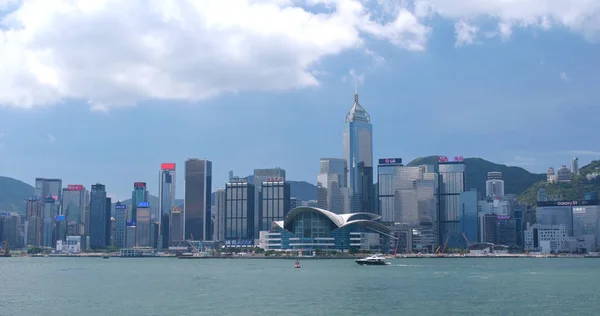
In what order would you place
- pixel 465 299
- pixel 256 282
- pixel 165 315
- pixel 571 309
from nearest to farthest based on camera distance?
pixel 165 315 < pixel 571 309 < pixel 465 299 < pixel 256 282

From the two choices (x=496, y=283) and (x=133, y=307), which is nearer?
(x=133, y=307)

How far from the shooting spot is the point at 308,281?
110 metres

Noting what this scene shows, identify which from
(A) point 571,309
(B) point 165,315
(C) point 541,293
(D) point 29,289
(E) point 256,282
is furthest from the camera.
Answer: (E) point 256,282

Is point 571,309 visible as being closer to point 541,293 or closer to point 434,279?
point 541,293

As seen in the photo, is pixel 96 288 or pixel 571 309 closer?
pixel 571 309

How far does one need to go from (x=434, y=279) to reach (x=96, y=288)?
48.9 metres

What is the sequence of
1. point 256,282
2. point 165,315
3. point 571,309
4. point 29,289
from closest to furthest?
point 165,315 < point 571,309 < point 29,289 < point 256,282

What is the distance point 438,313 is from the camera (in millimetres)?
66188

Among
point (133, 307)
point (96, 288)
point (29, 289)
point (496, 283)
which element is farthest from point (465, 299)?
point (29, 289)

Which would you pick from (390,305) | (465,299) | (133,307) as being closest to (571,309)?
(465,299)

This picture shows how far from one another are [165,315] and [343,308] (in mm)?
16811

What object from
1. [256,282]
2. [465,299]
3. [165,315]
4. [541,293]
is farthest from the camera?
[256,282]

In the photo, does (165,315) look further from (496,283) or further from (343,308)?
(496,283)

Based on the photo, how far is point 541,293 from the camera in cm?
8625
